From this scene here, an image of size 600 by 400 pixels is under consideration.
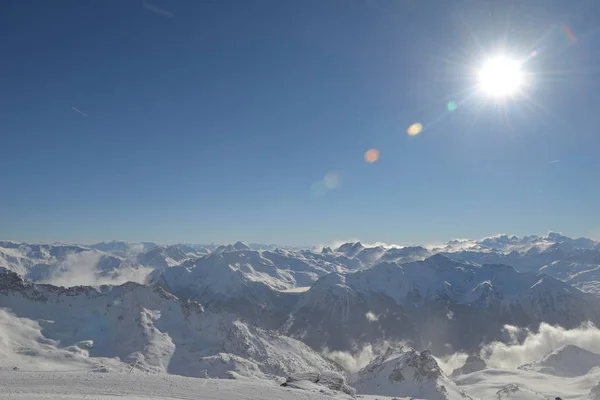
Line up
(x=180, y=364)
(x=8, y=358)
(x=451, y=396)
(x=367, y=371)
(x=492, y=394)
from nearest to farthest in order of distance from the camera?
(x=451, y=396) < (x=8, y=358) < (x=367, y=371) < (x=492, y=394) < (x=180, y=364)

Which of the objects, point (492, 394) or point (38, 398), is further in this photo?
point (492, 394)

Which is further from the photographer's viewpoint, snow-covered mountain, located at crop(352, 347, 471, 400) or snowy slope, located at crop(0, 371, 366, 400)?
snow-covered mountain, located at crop(352, 347, 471, 400)

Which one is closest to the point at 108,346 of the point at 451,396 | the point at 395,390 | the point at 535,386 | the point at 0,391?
the point at 395,390

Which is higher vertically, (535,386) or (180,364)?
(535,386)

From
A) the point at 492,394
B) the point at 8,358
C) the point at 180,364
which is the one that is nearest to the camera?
the point at 8,358

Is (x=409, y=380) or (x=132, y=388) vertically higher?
(x=132, y=388)

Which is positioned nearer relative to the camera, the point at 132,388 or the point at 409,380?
the point at 132,388

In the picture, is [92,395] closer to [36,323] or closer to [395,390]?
[395,390]

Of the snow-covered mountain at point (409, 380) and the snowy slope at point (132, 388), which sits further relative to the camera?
the snow-covered mountain at point (409, 380)
